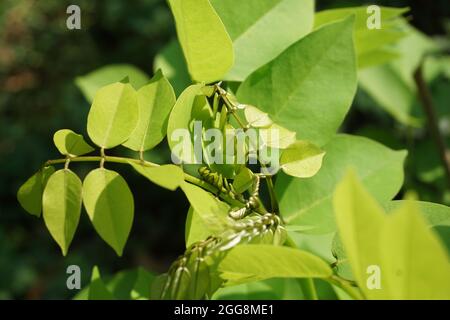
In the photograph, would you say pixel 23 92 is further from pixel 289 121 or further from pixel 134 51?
pixel 289 121

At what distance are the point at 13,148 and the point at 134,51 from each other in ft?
2.71

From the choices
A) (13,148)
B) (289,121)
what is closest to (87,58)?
(13,148)

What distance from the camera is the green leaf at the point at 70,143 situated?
0.54 m

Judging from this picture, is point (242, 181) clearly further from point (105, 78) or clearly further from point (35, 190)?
point (105, 78)

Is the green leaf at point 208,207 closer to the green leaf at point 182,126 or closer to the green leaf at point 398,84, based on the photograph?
the green leaf at point 182,126

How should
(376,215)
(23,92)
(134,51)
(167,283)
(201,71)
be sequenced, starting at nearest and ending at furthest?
(376,215) < (167,283) < (201,71) < (134,51) < (23,92)

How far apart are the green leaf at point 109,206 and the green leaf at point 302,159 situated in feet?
0.47

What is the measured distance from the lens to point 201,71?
576mm

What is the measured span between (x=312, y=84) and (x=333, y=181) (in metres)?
0.11

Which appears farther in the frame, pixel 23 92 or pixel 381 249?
pixel 23 92

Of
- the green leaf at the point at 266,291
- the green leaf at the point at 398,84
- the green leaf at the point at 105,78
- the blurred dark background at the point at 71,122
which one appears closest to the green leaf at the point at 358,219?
the green leaf at the point at 266,291

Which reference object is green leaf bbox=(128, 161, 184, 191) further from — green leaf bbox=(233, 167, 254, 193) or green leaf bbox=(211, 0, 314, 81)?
green leaf bbox=(211, 0, 314, 81)

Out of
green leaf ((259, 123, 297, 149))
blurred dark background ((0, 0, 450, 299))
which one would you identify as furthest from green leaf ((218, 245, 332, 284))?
blurred dark background ((0, 0, 450, 299))

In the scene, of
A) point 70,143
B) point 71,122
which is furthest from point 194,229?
point 71,122
